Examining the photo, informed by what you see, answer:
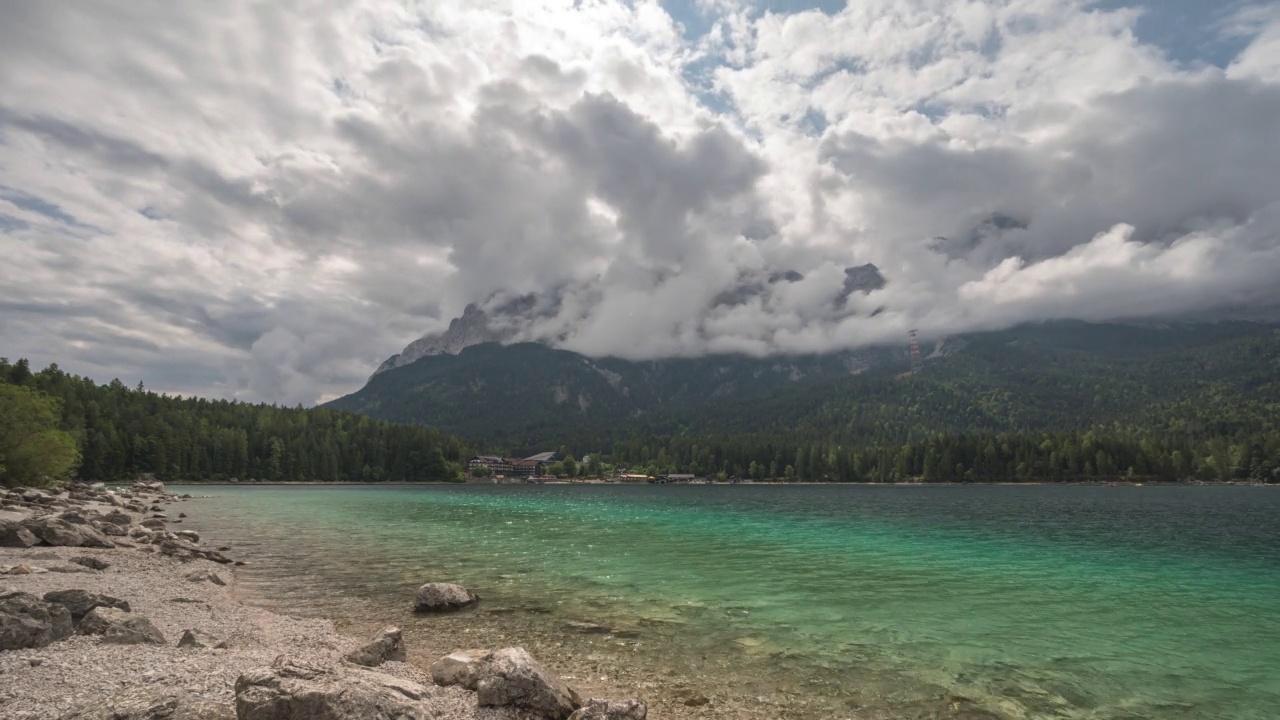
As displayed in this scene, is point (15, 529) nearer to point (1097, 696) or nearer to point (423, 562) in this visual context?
point (423, 562)

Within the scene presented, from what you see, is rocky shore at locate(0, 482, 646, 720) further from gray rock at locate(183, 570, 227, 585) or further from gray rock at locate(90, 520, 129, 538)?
gray rock at locate(90, 520, 129, 538)

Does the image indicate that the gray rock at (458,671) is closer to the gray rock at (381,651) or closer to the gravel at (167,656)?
the gravel at (167,656)

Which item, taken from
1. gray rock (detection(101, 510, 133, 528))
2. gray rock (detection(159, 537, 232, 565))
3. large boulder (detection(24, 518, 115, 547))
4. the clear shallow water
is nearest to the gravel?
the clear shallow water

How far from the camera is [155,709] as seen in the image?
388 inches

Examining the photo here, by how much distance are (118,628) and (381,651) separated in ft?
22.0

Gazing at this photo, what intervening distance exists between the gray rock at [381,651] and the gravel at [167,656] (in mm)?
418

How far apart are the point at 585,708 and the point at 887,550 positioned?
131ft

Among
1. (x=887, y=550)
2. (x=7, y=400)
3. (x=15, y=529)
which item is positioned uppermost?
(x=7, y=400)

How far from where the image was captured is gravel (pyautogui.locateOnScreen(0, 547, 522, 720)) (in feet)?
35.9

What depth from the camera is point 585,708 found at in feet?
39.8

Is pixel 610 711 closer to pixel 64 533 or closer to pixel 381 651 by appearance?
pixel 381 651

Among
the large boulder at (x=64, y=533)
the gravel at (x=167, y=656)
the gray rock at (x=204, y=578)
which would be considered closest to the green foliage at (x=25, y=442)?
the large boulder at (x=64, y=533)

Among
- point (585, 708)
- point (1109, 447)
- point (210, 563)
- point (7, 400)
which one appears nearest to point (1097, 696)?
point (585, 708)

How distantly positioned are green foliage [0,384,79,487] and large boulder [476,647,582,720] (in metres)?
86.8
